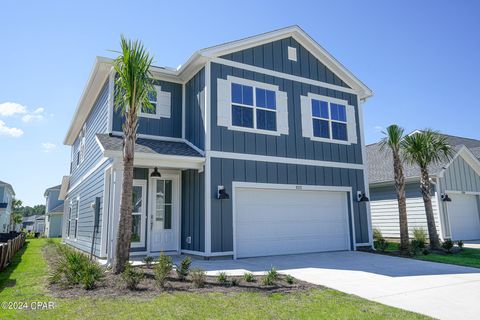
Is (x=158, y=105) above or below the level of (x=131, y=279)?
above

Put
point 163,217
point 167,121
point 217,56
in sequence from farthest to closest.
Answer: point 167,121
point 163,217
point 217,56

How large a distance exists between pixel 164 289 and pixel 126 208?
2.20m

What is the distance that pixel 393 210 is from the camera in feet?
56.3

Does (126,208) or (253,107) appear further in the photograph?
(253,107)

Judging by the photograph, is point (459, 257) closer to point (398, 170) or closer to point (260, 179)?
point (398, 170)

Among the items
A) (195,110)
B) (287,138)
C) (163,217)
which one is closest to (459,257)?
(287,138)

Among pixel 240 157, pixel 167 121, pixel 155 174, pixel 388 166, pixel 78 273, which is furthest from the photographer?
pixel 388 166

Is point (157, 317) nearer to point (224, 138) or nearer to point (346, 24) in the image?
point (224, 138)

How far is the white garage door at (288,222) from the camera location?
10.7 meters

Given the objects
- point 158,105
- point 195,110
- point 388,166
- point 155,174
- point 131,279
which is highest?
point 158,105

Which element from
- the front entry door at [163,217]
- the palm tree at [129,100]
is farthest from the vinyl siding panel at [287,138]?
the palm tree at [129,100]

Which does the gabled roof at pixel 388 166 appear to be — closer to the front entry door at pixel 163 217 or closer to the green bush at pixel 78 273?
the front entry door at pixel 163 217

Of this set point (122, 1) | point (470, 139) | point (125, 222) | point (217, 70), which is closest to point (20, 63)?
point (122, 1)

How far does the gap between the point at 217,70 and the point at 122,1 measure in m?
3.35
